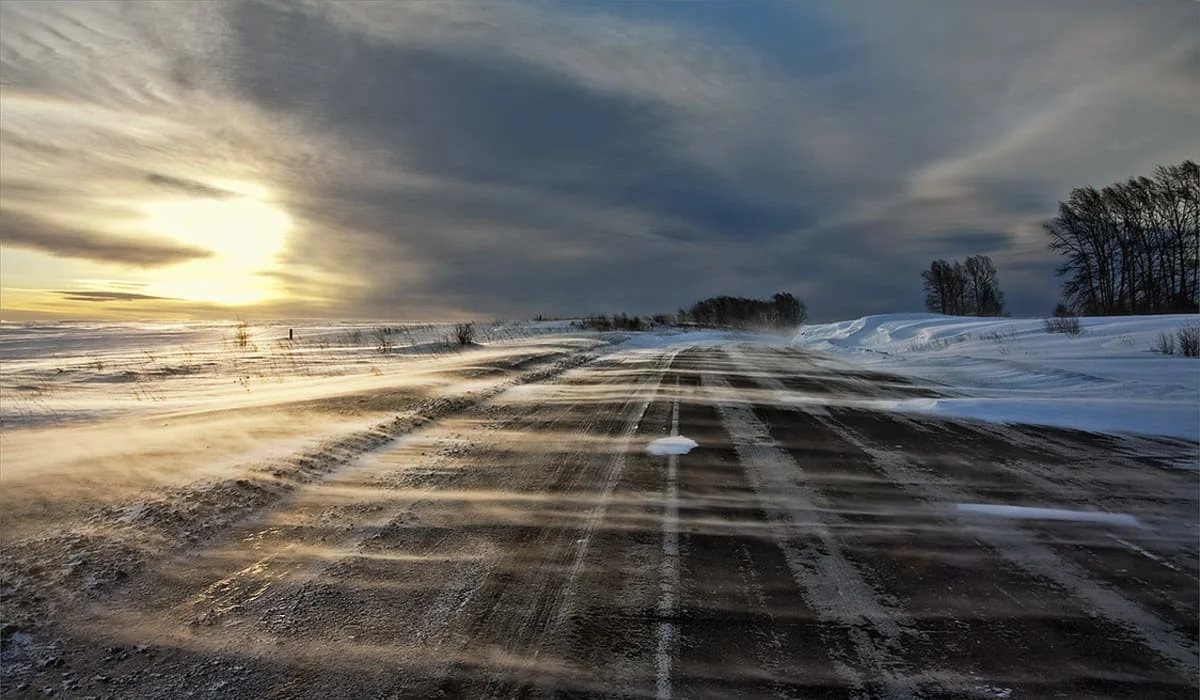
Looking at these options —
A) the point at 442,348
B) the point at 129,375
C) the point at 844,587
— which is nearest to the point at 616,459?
the point at 844,587

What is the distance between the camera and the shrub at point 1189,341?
12.5 meters

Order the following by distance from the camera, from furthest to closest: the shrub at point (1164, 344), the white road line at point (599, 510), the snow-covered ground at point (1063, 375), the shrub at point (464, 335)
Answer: the shrub at point (464, 335) → the shrub at point (1164, 344) → the snow-covered ground at point (1063, 375) → the white road line at point (599, 510)

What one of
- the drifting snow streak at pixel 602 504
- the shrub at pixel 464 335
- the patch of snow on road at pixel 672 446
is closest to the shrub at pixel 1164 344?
the drifting snow streak at pixel 602 504

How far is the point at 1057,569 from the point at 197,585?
189 inches

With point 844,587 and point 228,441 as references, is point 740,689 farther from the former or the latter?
point 228,441

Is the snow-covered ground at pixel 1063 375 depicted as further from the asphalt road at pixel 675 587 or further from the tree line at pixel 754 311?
the tree line at pixel 754 311

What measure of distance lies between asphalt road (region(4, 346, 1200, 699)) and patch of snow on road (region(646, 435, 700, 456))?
341 mm

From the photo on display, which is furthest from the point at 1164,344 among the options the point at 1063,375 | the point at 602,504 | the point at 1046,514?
the point at 602,504

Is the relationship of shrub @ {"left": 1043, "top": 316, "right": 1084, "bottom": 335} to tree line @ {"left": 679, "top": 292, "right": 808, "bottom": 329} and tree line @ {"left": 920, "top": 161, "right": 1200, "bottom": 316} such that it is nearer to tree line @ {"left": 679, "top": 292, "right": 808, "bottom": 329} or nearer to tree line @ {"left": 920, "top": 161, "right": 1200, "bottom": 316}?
tree line @ {"left": 920, "top": 161, "right": 1200, "bottom": 316}

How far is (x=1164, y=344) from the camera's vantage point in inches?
524

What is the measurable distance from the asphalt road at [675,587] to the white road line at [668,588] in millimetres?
15

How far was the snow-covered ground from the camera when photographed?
802 centimetres

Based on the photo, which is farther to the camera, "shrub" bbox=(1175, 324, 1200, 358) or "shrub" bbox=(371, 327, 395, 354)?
"shrub" bbox=(371, 327, 395, 354)

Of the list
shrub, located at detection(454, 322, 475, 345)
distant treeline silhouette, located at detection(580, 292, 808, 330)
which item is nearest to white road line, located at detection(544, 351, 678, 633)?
shrub, located at detection(454, 322, 475, 345)
